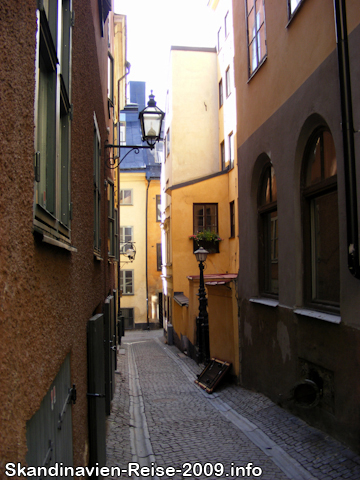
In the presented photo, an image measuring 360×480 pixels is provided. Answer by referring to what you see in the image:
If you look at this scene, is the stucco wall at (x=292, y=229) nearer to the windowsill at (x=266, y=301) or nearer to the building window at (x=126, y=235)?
the windowsill at (x=266, y=301)

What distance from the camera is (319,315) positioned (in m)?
6.08

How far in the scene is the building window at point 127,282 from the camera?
33.7 meters

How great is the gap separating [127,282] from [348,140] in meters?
29.4

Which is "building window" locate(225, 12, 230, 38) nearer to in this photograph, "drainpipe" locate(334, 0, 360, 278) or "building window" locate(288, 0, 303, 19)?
"building window" locate(288, 0, 303, 19)

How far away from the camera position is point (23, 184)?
1753 mm

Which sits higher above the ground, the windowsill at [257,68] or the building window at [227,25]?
the building window at [227,25]

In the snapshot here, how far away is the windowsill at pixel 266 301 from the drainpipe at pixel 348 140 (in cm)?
283

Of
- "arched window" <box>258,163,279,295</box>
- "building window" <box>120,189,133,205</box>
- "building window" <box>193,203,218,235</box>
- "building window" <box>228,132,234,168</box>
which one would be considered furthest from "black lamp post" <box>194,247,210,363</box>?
"building window" <box>120,189,133,205</box>

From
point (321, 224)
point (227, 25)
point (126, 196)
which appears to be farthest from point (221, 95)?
point (321, 224)

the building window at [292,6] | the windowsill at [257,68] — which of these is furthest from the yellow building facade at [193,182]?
the building window at [292,6]

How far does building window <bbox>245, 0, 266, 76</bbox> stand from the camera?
28.2 feet

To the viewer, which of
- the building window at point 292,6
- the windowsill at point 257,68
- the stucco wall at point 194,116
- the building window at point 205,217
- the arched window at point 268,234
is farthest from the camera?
the stucco wall at point 194,116

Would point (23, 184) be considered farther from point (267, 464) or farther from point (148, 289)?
point (148, 289)

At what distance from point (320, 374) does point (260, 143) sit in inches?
171
